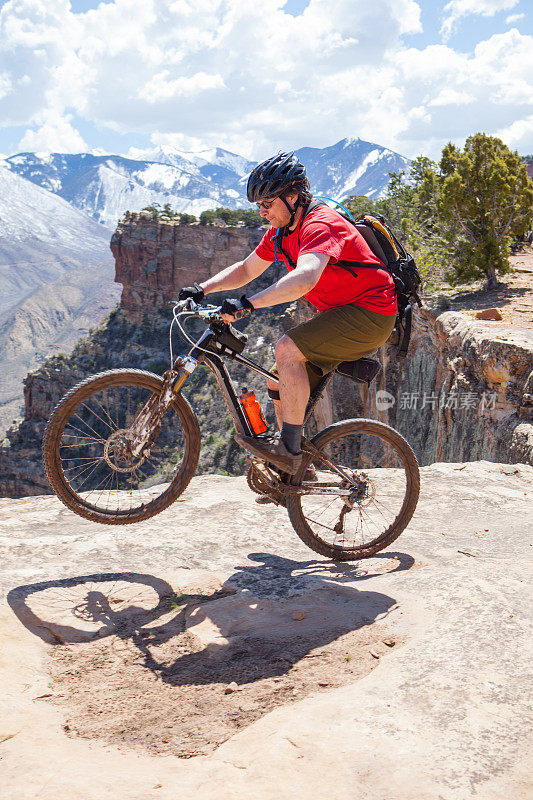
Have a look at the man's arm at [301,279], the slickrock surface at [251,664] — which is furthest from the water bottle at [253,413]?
the slickrock surface at [251,664]

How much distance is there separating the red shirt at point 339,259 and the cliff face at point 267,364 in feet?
3.28

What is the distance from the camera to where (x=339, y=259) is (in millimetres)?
3650

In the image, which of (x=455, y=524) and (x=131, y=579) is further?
(x=455, y=524)

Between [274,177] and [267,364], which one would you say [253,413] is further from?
[267,364]

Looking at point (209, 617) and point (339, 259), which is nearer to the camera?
point (209, 617)

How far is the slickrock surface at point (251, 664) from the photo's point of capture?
6.31 ft

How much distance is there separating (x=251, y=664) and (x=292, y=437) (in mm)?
1415

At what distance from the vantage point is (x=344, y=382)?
127 feet

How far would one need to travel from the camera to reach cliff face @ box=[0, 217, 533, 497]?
1003cm

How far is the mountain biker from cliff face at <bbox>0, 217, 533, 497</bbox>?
0.67 meters

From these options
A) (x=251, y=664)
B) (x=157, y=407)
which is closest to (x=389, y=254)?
(x=157, y=407)

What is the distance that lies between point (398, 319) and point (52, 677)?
2954 mm

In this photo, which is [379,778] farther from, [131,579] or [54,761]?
[131,579]

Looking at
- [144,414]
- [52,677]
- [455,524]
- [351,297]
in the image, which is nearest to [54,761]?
[52,677]
